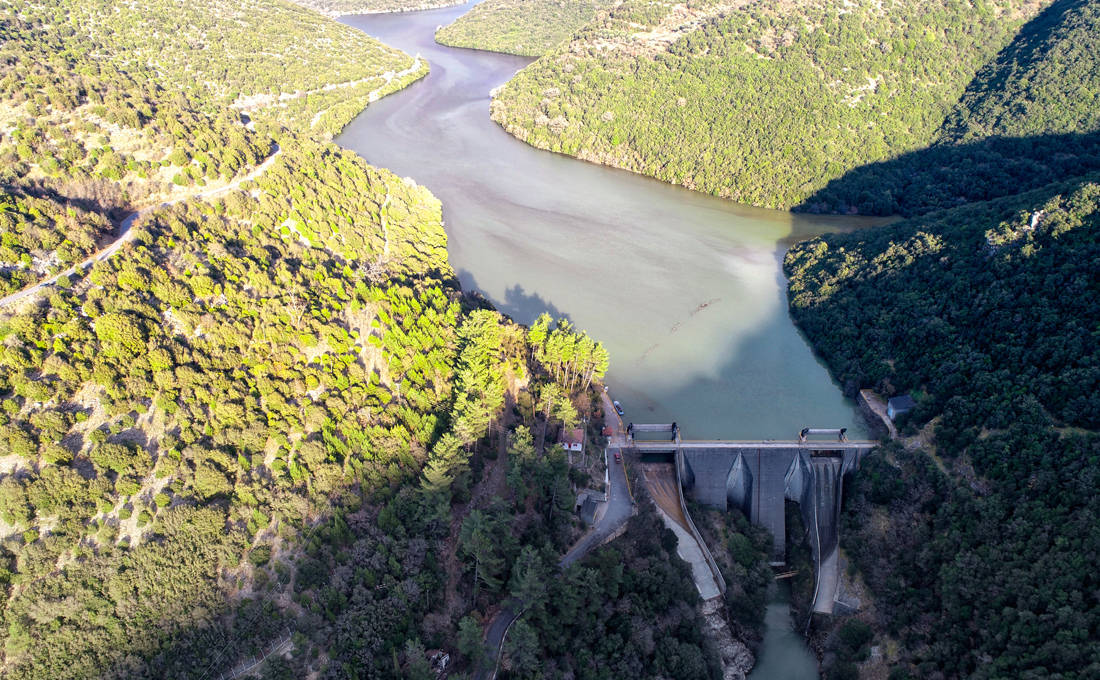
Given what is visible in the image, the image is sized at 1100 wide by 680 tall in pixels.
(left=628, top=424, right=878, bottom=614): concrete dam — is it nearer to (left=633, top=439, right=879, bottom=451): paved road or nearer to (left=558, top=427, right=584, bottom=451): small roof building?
(left=633, top=439, right=879, bottom=451): paved road

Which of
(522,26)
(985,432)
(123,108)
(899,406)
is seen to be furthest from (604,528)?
(522,26)

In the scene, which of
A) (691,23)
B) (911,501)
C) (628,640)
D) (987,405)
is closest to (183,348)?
(628,640)

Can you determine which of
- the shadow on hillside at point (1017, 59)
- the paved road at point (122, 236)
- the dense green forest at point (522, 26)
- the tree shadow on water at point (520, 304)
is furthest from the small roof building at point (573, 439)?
the dense green forest at point (522, 26)

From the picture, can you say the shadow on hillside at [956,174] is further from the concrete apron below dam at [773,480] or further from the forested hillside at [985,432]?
the concrete apron below dam at [773,480]

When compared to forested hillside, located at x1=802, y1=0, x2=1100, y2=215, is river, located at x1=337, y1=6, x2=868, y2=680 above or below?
below

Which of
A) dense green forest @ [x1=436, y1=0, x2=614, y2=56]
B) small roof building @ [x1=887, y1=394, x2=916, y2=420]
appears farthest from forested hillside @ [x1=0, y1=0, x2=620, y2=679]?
dense green forest @ [x1=436, y1=0, x2=614, y2=56]

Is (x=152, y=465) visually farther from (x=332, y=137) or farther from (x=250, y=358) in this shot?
(x=332, y=137)

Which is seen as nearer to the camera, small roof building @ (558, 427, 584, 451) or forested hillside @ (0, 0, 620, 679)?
forested hillside @ (0, 0, 620, 679)
